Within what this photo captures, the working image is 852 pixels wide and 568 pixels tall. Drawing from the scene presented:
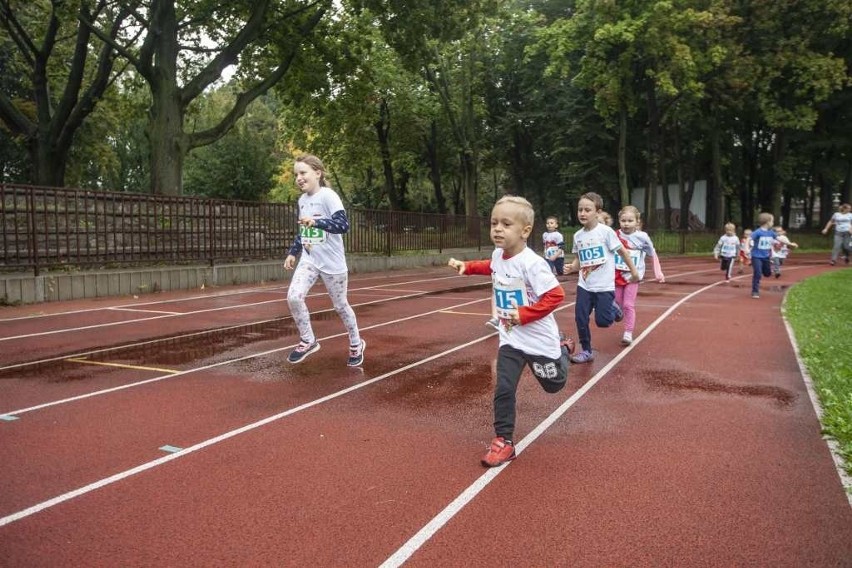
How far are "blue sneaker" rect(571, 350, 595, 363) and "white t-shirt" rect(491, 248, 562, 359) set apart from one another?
3.02 meters

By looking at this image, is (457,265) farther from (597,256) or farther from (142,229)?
(142,229)

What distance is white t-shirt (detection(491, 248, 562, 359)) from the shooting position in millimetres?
4277

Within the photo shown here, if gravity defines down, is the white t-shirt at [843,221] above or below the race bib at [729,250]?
above

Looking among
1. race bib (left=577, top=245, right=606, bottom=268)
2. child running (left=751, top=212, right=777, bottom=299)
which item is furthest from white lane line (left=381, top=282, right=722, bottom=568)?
child running (left=751, top=212, right=777, bottom=299)

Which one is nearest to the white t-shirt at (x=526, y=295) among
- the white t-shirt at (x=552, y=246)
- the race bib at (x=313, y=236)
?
the race bib at (x=313, y=236)

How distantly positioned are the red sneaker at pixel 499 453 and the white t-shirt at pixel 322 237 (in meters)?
3.11

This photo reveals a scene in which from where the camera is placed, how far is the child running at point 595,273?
7.43 meters

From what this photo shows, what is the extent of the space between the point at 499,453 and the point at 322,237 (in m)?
3.44

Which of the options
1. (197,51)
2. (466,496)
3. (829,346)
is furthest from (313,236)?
(197,51)

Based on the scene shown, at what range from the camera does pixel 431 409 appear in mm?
5422

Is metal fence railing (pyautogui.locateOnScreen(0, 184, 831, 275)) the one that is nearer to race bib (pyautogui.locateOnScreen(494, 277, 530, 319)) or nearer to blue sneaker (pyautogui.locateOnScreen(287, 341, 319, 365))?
blue sneaker (pyautogui.locateOnScreen(287, 341, 319, 365))

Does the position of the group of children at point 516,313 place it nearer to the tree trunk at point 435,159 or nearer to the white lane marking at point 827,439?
the white lane marking at point 827,439

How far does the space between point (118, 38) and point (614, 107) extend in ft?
76.2

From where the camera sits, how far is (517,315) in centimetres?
413
